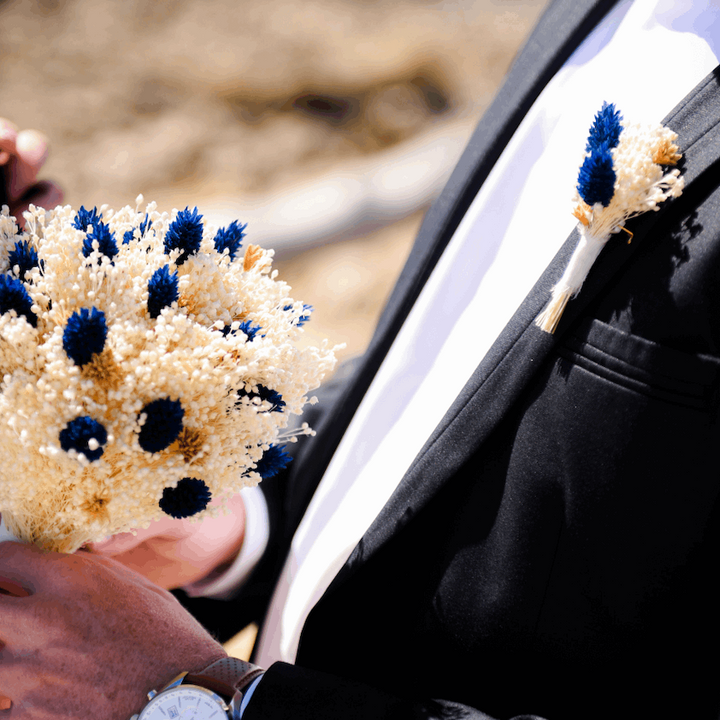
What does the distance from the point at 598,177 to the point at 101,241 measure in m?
0.48

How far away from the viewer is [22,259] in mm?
541

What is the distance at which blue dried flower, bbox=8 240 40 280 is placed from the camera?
541 millimetres

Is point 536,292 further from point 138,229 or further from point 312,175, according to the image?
point 312,175

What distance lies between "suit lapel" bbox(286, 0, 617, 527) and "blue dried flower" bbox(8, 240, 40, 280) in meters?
0.58

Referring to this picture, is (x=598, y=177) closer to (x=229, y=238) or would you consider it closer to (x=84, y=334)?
(x=229, y=238)

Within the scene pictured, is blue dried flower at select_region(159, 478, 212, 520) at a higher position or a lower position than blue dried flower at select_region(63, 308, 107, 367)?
lower

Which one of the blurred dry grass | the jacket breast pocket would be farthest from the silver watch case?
the blurred dry grass

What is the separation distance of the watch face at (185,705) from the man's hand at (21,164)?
64 centimetres

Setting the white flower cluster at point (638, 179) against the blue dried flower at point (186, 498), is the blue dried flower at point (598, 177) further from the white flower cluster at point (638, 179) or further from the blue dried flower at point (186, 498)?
the blue dried flower at point (186, 498)

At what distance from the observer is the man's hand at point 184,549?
0.95 meters

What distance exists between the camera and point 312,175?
2518 millimetres

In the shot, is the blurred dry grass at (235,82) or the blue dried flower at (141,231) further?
the blurred dry grass at (235,82)

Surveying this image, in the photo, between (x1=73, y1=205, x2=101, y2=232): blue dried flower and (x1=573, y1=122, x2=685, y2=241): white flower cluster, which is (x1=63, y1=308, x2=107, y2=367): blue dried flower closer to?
(x1=73, y1=205, x2=101, y2=232): blue dried flower

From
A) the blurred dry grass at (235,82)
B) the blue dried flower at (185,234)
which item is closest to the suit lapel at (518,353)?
the blue dried flower at (185,234)
